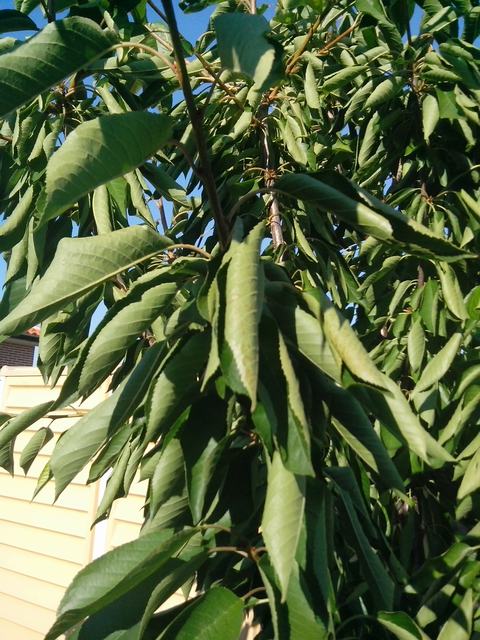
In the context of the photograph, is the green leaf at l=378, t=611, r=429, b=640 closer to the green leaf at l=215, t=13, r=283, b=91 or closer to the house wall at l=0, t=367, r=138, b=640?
the green leaf at l=215, t=13, r=283, b=91

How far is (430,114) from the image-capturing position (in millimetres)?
1354

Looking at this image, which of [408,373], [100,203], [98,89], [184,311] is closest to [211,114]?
[98,89]

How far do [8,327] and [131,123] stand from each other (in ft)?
0.72

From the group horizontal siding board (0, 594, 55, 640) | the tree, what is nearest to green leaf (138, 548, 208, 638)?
the tree

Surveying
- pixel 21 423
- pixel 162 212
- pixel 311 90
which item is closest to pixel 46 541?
pixel 162 212

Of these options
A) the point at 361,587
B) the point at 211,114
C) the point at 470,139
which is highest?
the point at 211,114

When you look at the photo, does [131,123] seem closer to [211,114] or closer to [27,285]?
Result: [27,285]

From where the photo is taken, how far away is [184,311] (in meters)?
0.74

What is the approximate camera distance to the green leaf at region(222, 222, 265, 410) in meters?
0.51

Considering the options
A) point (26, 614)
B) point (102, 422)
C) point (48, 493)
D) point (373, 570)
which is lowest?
point (26, 614)

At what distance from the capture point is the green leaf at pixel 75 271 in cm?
61

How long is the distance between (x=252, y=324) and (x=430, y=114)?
3.30ft

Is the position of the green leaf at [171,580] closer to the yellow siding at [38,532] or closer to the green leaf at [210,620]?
the green leaf at [210,620]

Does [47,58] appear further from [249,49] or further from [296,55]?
[296,55]
